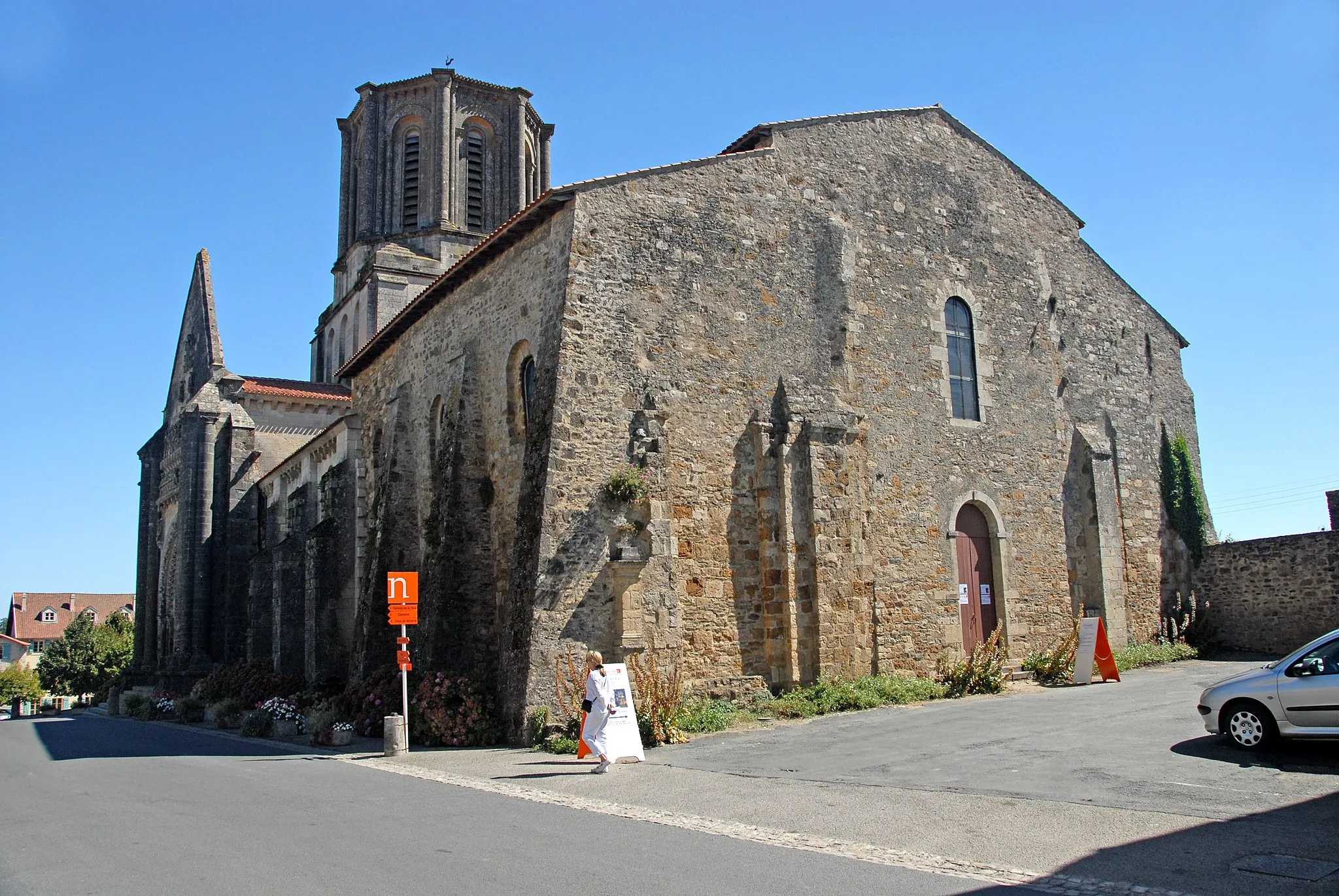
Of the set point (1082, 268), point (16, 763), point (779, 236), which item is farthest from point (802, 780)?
point (1082, 268)

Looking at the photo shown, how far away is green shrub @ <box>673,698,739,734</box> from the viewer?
13.4 meters

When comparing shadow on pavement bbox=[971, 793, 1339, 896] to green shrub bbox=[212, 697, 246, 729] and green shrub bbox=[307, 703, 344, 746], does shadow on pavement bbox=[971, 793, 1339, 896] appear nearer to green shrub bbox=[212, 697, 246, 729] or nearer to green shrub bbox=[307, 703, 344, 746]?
green shrub bbox=[307, 703, 344, 746]

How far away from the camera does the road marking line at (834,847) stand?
5949 millimetres

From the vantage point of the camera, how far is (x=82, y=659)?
4781cm

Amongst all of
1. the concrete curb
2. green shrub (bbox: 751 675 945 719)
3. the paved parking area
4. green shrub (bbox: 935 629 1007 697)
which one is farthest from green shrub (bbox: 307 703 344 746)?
green shrub (bbox: 935 629 1007 697)

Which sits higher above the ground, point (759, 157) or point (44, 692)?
point (759, 157)

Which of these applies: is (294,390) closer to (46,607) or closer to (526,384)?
(526,384)

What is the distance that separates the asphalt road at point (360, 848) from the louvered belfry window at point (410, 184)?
2316cm

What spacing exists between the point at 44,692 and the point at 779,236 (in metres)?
51.6

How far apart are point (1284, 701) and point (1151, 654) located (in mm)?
10488

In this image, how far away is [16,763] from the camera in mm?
14812

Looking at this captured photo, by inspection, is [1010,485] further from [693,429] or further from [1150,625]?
[693,429]

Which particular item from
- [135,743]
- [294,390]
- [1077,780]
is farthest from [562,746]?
[294,390]

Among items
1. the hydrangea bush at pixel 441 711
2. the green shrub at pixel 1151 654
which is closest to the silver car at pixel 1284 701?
the green shrub at pixel 1151 654
